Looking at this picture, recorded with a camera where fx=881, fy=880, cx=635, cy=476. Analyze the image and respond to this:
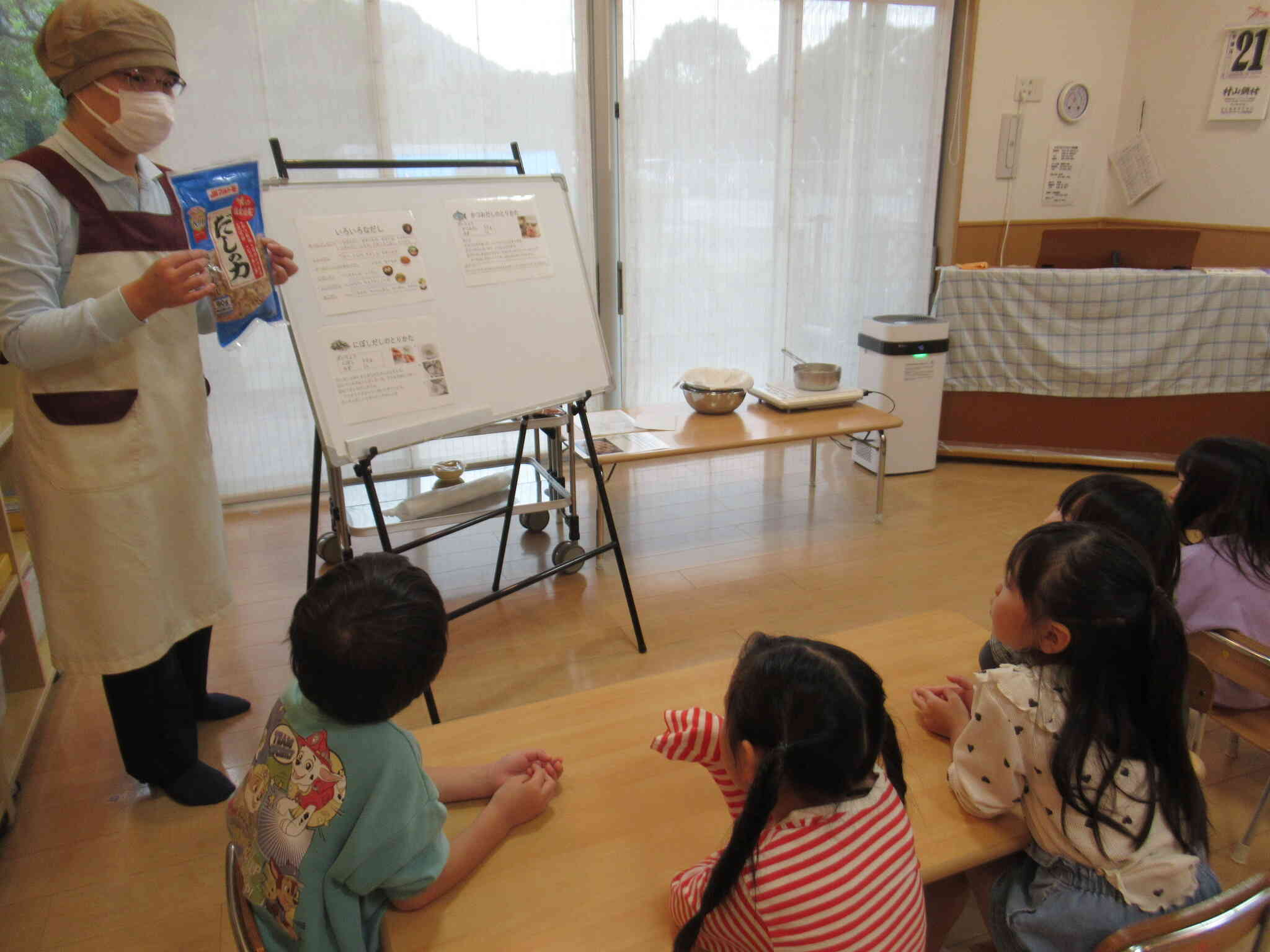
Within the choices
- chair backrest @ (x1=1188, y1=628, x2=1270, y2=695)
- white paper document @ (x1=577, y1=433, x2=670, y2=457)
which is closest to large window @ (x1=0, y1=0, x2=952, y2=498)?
white paper document @ (x1=577, y1=433, x2=670, y2=457)

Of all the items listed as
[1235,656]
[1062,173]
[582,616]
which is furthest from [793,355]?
[1235,656]

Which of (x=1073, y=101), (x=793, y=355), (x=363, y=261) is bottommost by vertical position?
(x=793, y=355)

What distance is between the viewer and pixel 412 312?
80.6 inches

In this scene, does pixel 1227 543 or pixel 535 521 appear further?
pixel 535 521

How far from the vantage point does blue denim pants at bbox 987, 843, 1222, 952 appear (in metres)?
1.09

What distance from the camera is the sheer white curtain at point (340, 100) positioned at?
321 centimetres

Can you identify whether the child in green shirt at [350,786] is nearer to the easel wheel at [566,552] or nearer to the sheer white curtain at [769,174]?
the easel wheel at [566,552]

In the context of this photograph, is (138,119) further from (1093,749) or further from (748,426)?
(748,426)

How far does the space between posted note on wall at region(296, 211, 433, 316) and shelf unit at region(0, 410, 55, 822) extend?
905mm

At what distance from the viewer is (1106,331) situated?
3.94 metres

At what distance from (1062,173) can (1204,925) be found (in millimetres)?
4781

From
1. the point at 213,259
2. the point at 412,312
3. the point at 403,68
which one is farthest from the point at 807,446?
the point at 213,259

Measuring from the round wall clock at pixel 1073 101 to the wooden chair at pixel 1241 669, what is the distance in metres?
4.00

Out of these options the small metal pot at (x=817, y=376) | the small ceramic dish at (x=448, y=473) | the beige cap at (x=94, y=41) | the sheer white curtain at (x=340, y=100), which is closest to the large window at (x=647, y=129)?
the sheer white curtain at (x=340, y=100)
